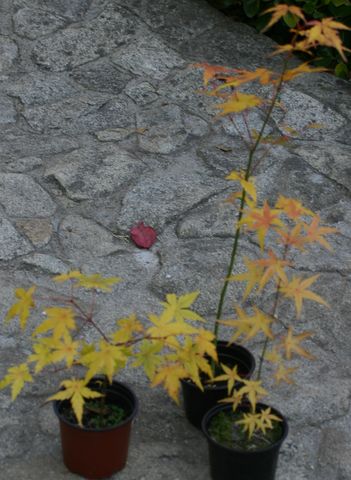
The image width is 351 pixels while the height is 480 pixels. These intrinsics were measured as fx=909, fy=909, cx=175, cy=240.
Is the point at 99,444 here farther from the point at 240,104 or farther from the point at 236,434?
the point at 240,104

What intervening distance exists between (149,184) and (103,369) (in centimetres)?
170

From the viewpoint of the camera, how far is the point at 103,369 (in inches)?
98.3

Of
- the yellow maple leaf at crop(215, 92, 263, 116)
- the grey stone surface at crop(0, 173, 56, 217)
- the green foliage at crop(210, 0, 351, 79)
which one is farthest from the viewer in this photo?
the green foliage at crop(210, 0, 351, 79)

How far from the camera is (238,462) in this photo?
258 cm

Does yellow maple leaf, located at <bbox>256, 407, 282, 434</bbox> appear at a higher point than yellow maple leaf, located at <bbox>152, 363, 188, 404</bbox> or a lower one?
lower

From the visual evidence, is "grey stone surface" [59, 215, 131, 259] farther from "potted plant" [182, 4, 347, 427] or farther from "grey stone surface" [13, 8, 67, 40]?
"grey stone surface" [13, 8, 67, 40]

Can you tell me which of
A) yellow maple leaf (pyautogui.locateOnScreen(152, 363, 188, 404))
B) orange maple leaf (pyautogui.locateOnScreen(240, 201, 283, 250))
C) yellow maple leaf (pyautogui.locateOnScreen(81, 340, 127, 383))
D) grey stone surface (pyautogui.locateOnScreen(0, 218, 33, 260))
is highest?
orange maple leaf (pyautogui.locateOnScreen(240, 201, 283, 250))

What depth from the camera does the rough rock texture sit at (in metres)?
2.87

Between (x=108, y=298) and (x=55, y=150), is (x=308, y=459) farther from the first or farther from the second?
(x=55, y=150)

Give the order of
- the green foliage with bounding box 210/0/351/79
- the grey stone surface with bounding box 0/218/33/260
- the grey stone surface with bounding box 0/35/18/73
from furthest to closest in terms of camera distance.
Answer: the green foliage with bounding box 210/0/351/79 → the grey stone surface with bounding box 0/35/18/73 → the grey stone surface with bounding box 0/218/33/260

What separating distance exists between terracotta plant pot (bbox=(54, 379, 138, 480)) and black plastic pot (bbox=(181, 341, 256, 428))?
239mm

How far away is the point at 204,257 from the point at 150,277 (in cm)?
26

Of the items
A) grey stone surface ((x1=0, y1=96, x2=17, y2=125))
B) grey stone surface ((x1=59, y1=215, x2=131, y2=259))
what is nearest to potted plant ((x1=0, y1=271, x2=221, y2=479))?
grey stone surface ((x1=59, y1=215, x2=131, y2=259))

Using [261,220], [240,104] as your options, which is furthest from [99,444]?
[240,104]
